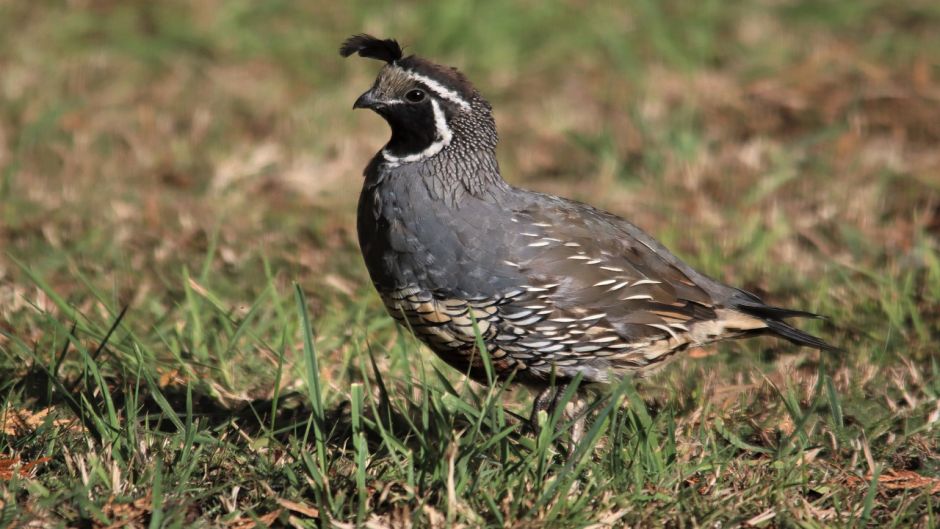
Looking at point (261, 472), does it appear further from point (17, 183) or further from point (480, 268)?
point (17, 183)

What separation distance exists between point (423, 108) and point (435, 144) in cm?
13

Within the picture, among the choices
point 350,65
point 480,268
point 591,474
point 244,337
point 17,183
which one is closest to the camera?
point 591,474

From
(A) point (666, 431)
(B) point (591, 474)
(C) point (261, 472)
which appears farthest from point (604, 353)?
(C) point (261, 472)

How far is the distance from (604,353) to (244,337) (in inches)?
52.8

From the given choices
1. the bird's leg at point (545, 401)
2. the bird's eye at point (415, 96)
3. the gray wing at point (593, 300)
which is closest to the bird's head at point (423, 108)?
the bird's eye at point (415, 96)

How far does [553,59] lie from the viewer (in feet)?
25.5

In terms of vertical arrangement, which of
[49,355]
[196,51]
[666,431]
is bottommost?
[666,431]

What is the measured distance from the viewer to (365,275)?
16.9ft

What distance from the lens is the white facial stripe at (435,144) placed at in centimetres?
393

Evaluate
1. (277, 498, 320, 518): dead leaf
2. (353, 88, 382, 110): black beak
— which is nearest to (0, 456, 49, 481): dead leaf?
(277, 498, 320, 518): dead leaf

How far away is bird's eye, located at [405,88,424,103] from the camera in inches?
157

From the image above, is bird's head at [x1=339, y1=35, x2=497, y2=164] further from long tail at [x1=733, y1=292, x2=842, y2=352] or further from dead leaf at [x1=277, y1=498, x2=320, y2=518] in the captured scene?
dead leaf at [x1=277, y1=498, x2=320, y2=518]

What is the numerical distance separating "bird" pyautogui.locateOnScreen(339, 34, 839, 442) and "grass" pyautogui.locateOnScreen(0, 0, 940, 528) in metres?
0.20

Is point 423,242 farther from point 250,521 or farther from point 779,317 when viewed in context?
point 779,317
